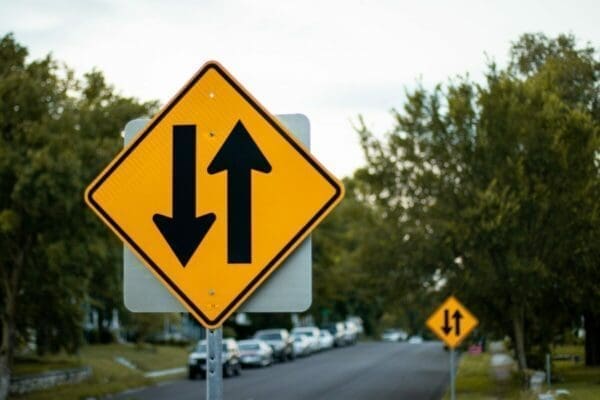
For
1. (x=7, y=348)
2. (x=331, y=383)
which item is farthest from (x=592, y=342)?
(x=7, y=348)

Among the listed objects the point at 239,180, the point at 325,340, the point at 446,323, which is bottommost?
the point at 325,340

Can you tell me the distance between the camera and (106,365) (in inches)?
1794

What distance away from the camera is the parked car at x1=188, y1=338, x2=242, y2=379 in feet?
144

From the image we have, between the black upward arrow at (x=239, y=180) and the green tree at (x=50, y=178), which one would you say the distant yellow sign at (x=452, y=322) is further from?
the black upward arrow at (x=239, y=180)

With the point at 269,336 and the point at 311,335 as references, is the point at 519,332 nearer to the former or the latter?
the point at 269,336

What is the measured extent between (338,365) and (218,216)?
5043 centimetres

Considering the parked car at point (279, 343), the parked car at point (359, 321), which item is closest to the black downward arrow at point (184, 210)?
the parked car at point (279, 343)

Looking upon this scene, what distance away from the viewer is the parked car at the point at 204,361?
44031 millimetres

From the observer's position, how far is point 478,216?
30.6 meters

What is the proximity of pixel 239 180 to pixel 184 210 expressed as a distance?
0.24 meters

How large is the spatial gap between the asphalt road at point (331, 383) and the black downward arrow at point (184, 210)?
29.1 metres

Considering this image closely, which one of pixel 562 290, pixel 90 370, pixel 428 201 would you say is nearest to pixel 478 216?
pixel 428 201

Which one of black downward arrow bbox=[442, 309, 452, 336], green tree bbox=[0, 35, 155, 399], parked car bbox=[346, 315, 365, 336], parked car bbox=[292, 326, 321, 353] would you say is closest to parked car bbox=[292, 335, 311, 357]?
parked car bbox=[292, 326, 321, 353]

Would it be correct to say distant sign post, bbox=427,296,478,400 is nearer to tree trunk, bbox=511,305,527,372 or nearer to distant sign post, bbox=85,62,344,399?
tree trunk, bbox=511,305,527,372
